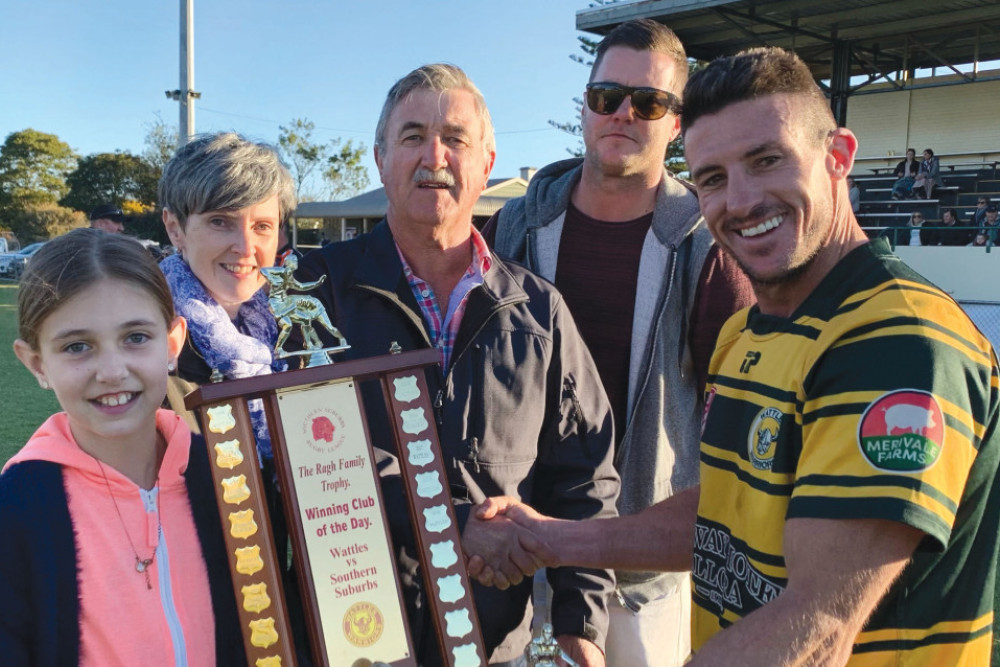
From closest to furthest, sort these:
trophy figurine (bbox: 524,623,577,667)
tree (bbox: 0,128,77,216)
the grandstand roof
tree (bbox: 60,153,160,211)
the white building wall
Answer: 1. trophy figurine (bbox: 524,623,577,667)
2. the grandstand roof
3. the white building wall
4. tree (bbox: 60,153,160,211)
5. tree (bbox: 0,128,77,216)

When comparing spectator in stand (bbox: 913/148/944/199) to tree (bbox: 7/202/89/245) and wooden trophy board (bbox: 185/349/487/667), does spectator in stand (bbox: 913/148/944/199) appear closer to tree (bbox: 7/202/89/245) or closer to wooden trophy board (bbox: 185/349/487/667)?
wooden trophy board (bbox: 185/349/487/667)

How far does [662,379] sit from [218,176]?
154 centimetres

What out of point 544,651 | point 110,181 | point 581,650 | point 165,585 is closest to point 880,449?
point 544,651

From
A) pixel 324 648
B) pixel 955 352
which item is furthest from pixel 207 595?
pixel 955 352

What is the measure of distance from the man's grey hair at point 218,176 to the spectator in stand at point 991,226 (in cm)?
1593

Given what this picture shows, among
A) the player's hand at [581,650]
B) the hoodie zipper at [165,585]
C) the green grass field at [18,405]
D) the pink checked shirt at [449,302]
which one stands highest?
the pink checked shirt at [449,302]

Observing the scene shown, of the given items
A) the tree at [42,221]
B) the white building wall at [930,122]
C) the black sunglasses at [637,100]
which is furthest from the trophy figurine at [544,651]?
the tree at [42,221]

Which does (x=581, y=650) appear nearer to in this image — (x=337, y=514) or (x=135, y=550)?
(x=337, y=514)

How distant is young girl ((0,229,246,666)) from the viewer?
1.65 metres

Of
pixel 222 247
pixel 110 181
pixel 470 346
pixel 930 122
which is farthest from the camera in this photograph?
pixel 110 181

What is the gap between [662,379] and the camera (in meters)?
2.76

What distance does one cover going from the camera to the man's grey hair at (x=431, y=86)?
2357mm

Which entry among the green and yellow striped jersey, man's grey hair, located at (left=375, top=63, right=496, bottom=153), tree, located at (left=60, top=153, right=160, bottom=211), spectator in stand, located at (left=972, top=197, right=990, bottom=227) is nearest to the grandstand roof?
spectator in stand, located at (left=972, top=197, right=990, bottom=227)

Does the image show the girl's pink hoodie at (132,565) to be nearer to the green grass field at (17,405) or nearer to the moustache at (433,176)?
the moustache at (433,176)
